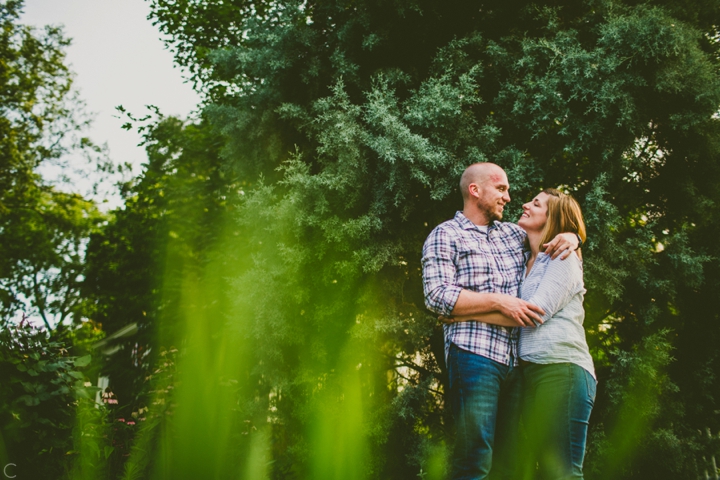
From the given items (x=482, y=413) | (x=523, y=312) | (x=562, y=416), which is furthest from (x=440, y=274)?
(x=562, y=416)

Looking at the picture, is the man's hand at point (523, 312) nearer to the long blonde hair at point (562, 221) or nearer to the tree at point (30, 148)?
the long blonde hair at point (562, 221)

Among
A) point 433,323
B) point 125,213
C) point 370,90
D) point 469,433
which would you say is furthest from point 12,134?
point 469,433

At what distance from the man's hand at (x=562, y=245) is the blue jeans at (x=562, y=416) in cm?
53

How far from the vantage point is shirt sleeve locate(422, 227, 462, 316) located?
236 cm

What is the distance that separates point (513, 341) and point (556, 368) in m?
0.27

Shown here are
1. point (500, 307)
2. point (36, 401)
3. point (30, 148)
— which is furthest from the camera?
point (30, 148)

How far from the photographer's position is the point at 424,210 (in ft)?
13.8

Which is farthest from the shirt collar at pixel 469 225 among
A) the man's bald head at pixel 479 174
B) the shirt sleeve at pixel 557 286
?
the shirt sleeve at pixel 557 286

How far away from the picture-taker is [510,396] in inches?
94.6

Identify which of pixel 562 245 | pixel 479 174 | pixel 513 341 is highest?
pixel 479 174

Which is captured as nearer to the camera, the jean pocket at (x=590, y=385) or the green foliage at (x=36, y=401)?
the jean pocket at (x=590, y=385)

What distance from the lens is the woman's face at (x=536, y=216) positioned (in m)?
2.67

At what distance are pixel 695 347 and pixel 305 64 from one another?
13.9 ft

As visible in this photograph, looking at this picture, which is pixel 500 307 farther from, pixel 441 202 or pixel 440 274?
pixel 441 202
